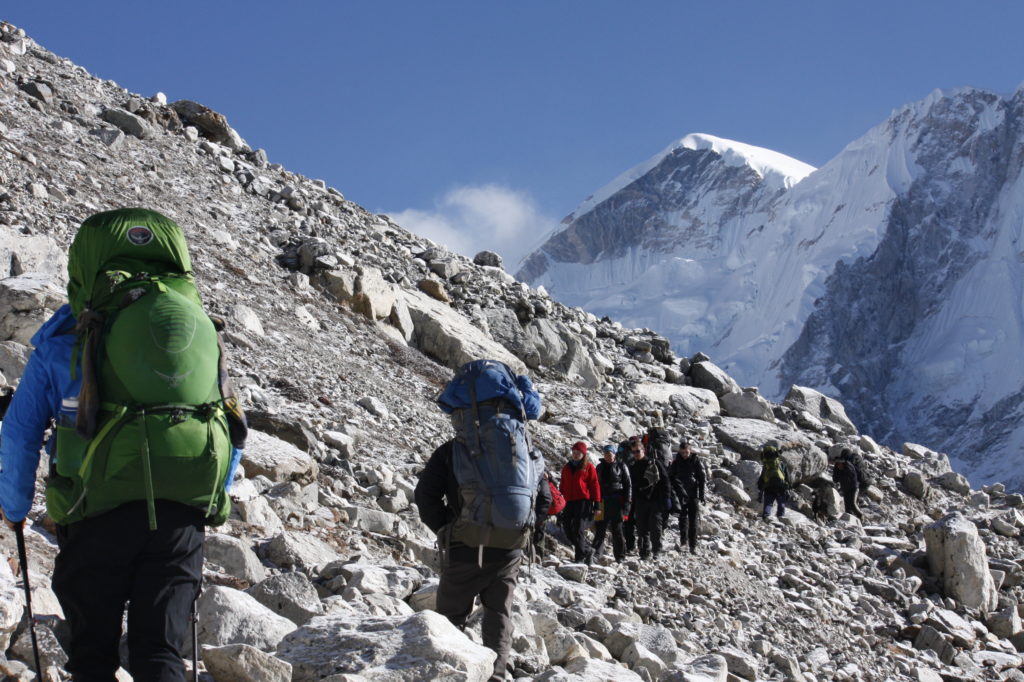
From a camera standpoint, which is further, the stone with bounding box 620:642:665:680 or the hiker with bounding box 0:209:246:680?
the stone with bounding box 620:642:665:680

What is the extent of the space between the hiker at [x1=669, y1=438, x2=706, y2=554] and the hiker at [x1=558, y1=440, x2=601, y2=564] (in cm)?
224

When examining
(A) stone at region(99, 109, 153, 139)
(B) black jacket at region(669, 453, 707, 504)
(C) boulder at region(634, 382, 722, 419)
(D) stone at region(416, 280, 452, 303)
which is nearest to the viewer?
(B) black jacket at region(669, 453, 707, 504)

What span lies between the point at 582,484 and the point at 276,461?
9.86 feet

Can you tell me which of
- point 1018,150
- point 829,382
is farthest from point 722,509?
point 1018,150

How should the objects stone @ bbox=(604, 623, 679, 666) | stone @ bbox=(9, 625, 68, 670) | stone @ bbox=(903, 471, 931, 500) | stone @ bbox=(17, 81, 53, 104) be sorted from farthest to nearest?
stone @ bbox=(17, 81, 53, 104), stone @ bbox=(903, 471, 931, 500), stone @ bbox=(604, 623, 679, 666), stone @ bbox=(9, 625, 68, 670)

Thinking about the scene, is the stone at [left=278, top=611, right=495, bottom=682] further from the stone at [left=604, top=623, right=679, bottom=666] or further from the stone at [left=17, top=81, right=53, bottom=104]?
the stone at [left=17, top=81, right=53, bottom=104]

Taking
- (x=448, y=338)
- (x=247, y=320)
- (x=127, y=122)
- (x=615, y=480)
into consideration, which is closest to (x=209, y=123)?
(x=127, y=122)

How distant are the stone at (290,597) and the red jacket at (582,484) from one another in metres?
4.68

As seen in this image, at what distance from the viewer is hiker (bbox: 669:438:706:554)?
35.8 feet

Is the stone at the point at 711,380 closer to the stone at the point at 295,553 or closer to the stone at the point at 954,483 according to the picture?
the stone at the point at 954,483

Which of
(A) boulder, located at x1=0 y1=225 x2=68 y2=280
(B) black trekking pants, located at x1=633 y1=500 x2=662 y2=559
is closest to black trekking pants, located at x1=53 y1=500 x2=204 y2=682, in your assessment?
(B) black trekking pants, located at x1=633 y1=500 x2=662 y2=559

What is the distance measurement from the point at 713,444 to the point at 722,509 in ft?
10.7

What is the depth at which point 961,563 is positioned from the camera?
480 inches

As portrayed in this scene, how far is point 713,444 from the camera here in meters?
17.1
